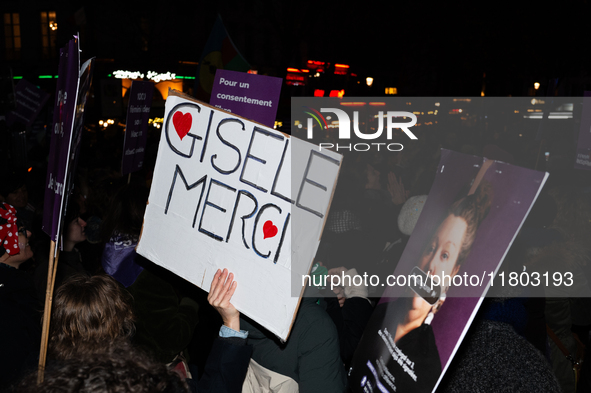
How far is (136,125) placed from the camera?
5988 mm

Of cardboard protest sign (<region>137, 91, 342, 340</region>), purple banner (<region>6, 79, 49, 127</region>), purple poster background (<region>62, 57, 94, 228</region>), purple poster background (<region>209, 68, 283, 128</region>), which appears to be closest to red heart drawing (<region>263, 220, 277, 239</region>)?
cardboard protest sign (<region>137, 91, 342, 340</region>)

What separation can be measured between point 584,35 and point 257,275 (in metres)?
31.5

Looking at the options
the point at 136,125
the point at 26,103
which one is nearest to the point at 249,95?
the point at 136,125

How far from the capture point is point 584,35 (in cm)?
2712

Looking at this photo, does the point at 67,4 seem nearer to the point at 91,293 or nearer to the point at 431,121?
the point at 431,121

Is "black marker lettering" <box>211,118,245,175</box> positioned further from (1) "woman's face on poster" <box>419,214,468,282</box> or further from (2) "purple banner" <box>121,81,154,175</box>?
(2) "purple banner" <box>121,81,154,175</box>

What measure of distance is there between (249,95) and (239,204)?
2234mm

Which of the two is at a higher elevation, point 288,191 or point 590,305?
point 288,191

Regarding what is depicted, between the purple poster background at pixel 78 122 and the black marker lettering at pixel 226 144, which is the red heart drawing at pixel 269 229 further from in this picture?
the purple poster background at pixel 78 122

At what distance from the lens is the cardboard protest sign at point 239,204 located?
2.28 m

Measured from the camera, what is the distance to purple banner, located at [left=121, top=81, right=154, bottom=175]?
5.76 metres

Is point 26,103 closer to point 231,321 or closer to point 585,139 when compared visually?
point 231,321

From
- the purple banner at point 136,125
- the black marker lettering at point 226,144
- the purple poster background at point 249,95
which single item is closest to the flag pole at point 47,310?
the black marker lettering at point 226,144

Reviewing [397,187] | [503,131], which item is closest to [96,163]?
[397,187]
